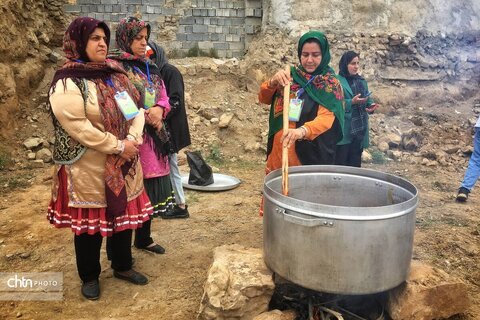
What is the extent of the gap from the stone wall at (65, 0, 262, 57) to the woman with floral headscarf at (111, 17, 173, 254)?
5325 millimetres

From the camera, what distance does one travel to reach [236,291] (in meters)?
2.39

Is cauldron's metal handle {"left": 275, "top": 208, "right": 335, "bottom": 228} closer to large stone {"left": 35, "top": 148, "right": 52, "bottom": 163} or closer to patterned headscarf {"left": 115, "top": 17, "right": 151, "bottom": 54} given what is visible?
patterned headscarf {"left": 115, "top": 17, "right": 151, "bottom": 54}

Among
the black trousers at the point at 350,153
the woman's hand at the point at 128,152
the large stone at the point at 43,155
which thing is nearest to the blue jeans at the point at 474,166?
the black trousers at the point at 350,153

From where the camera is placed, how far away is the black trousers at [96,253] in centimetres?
281

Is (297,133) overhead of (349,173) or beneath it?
overhead

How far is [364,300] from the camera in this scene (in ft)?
8.79

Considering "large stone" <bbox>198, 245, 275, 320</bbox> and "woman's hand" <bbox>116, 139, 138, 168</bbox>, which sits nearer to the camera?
"large stone" <bbox>198, 245, 275, 320</bbox>

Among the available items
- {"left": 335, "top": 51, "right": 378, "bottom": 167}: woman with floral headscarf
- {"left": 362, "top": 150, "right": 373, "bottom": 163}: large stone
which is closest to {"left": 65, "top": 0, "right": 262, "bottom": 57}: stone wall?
{"left": 362, "top": 150, "right": 373, "bottom": 163}: large stone

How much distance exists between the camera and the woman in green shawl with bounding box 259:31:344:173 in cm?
289

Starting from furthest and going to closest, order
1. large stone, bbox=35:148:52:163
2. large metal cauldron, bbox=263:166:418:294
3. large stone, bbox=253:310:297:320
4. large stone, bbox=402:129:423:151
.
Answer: large stone, bbox=402:129:423:151 → large stone, bbox=35:148:52:163 → large stone, bbox=253:310:297:320 → large metal cauldron, bbox=263:166:418:294

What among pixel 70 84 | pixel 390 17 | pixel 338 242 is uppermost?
pixel 390 17

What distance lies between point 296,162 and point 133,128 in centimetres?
121

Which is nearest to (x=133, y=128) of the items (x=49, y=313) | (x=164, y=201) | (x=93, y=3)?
(x=164, y=201)

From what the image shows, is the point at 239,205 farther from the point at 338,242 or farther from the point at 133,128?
the point at 338,242
